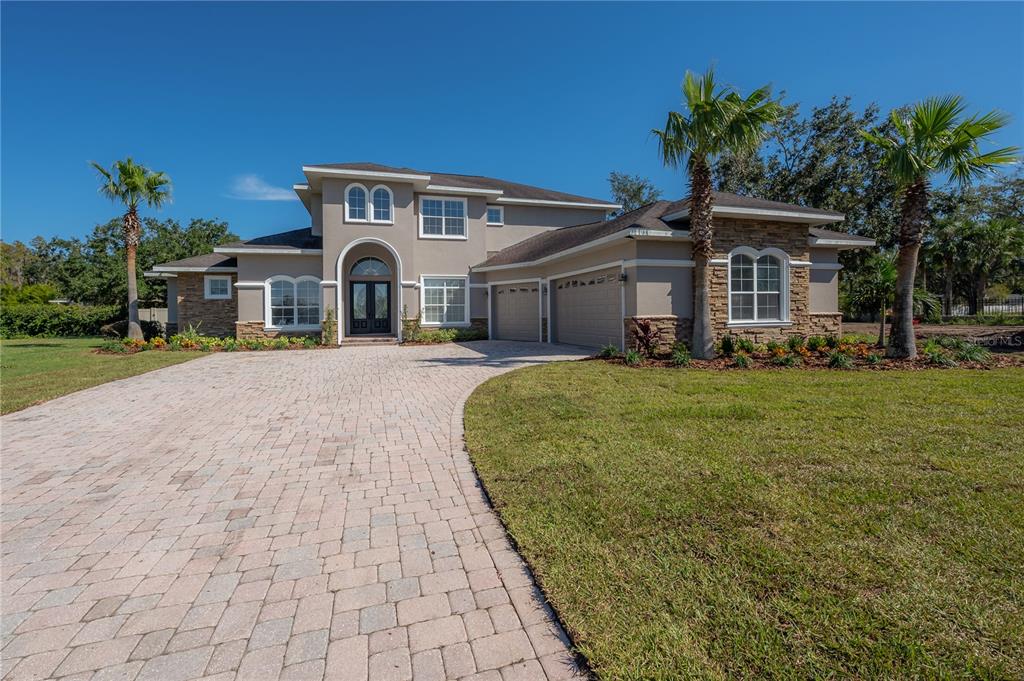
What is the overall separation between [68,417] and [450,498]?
675cm

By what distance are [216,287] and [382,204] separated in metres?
8.96

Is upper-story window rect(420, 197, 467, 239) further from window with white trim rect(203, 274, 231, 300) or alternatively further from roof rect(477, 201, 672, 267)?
window with white trim rect(203, 274, 231, 300)

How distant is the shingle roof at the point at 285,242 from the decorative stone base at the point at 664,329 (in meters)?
12.8

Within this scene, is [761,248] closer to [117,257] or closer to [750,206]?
[750,206]

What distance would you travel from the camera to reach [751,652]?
2.02 m

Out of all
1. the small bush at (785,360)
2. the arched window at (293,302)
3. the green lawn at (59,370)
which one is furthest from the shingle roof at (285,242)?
the small bush at (785,360)

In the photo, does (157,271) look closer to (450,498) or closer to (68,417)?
(68,417)

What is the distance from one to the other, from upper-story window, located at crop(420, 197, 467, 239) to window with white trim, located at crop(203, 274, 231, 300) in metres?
9.39

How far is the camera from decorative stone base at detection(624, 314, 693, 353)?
41.6ft

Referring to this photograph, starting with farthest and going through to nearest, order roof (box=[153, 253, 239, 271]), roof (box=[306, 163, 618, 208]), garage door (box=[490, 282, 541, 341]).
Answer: roof (box=[153, 253, 239, 271])
roof (box=[306, 163, 618, 208])
garage door (box=[490, 282, 541, 341])

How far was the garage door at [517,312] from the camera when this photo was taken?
17.7m

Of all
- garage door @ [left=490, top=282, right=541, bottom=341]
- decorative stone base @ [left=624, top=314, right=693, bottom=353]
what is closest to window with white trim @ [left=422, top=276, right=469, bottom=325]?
garage door @ [left=490, top=282, right=541, bottom=341]

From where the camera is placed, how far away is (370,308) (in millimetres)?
20422

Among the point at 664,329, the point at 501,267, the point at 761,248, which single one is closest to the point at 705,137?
the point at 761,248
